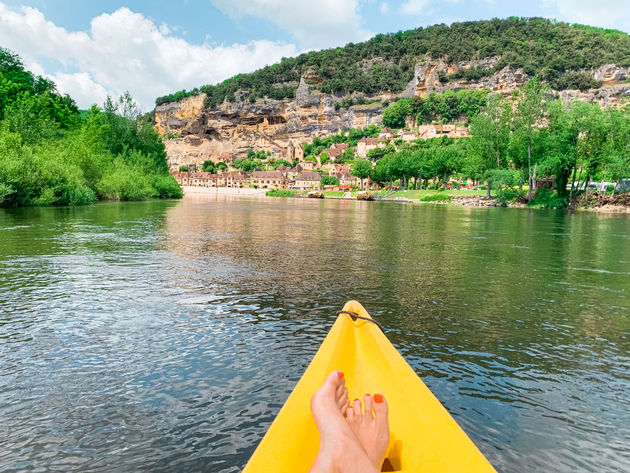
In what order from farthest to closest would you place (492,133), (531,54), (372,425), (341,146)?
(531,54) → (341,146) → (492,133) → (372,425)

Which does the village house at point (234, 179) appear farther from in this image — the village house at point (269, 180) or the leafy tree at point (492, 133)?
the leafy tree at point (492, 133)

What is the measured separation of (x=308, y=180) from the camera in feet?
454

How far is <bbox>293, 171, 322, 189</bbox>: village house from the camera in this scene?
137 m

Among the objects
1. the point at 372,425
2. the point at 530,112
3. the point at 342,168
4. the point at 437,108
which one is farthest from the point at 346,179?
the point at 372,425

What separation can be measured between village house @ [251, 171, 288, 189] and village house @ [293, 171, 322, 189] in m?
6.82

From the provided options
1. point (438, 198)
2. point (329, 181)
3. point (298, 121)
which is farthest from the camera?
point (298, 121)

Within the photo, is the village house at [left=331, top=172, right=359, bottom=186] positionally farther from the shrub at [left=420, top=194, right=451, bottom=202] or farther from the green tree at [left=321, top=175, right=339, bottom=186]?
the shrub at [left=420, top=194, right=451, bottom=202]

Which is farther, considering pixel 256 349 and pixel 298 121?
pixel 298 121

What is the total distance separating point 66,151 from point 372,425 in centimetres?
4377

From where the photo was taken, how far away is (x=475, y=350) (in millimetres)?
5305

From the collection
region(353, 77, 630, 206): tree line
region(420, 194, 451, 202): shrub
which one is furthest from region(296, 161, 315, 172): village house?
region(353, 77, 630, 206): tree line

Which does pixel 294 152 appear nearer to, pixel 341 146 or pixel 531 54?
pixel 341 146

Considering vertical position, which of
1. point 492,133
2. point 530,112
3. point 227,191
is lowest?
point 227,191

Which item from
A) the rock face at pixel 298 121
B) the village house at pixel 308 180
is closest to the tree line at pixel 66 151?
the village house at pixel 308 180
